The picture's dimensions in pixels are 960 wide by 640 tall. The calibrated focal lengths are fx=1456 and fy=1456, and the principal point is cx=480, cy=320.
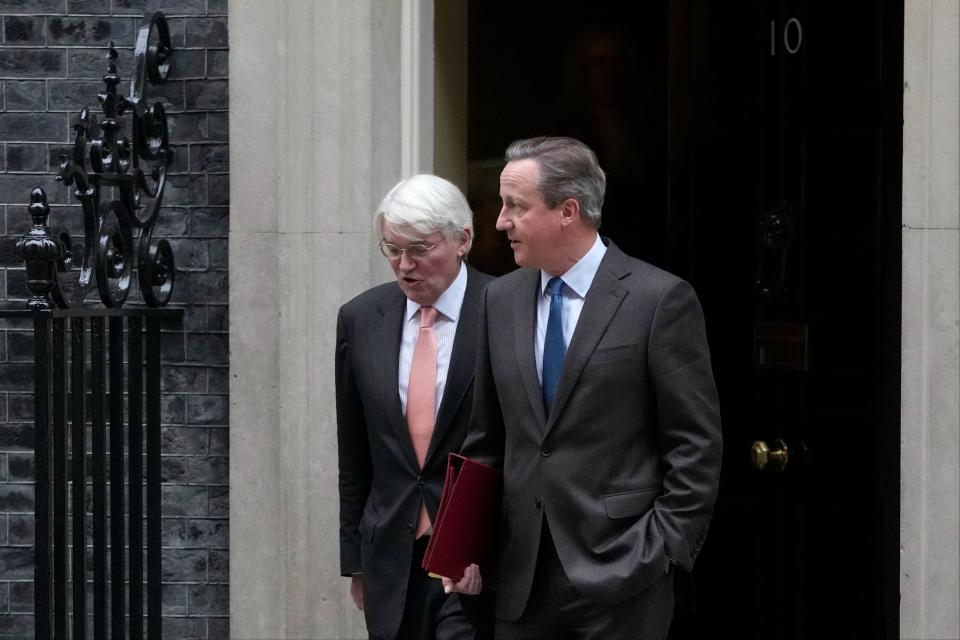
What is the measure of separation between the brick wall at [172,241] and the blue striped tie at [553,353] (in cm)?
191

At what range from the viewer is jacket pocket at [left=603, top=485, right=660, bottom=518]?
333 cm

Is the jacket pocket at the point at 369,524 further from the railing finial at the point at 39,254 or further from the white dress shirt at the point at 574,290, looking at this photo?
the railing finial at the point at 39,254

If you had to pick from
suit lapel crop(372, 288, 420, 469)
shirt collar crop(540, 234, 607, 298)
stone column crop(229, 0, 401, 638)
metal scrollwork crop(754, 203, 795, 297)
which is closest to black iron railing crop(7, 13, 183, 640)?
stone column crop(229, 0, 401, 638)

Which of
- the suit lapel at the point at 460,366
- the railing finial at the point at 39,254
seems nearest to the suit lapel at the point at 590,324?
the suit lapel at the point at 460,366

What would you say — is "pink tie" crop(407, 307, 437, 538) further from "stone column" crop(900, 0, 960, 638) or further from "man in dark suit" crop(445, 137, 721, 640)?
"stone column" crop(900, 0, 960, 638)

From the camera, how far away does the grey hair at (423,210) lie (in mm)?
3771

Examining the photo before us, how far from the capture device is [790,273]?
533 centimetres

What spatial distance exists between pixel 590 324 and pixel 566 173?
0.36 metres

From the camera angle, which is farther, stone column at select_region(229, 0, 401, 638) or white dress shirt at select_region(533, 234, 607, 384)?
stone column at select_region(229, 0, 401, 638)

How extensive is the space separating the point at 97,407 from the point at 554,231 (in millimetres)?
1749

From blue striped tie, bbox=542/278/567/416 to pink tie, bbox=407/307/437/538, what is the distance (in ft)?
1.72

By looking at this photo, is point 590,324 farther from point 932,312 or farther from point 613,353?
point 932,312

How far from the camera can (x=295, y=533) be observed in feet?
16.3

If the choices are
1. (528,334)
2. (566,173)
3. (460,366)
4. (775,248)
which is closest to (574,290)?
(528,334)
